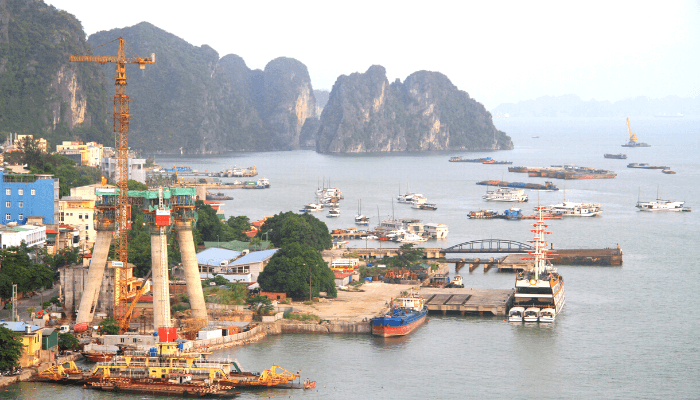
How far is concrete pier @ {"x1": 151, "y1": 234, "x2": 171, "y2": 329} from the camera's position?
3388 cm

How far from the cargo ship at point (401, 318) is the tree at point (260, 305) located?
14.1 feet

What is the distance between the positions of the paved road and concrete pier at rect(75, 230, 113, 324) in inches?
82.8

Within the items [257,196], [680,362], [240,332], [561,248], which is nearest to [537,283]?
[680,362]

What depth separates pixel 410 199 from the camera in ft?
310

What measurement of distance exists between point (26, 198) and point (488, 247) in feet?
97.0

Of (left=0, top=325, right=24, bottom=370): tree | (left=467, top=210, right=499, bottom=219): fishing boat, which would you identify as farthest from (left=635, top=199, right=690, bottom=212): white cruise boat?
(left=0, top=325, right=24, bottom=370): tree

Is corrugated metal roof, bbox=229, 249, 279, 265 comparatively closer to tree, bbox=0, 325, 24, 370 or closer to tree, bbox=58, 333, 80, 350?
tree, bbox=58, 333, 80, 350

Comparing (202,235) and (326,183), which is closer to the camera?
(202,235)

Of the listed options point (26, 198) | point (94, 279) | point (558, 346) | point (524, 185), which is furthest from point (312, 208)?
point (94, 279)

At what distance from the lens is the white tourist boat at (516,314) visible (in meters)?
40.3

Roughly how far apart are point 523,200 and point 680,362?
209ft

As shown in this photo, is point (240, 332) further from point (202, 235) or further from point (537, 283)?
point (202, 235)

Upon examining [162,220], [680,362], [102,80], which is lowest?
[680,362]

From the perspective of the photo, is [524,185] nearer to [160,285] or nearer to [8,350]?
[160,285]
